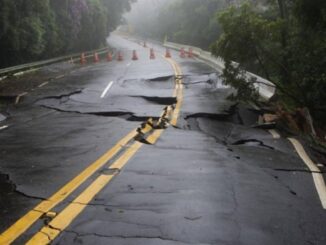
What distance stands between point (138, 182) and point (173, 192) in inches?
25.3

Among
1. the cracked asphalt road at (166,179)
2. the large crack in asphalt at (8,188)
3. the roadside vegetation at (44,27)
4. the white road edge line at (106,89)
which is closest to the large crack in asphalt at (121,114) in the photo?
the cracked asphalt road at (166,179)

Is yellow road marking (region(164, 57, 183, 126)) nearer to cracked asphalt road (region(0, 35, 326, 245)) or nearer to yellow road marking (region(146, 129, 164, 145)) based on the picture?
cracked asphalt road (region(0, 35, 326, 245))

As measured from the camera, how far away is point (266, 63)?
1543 cm

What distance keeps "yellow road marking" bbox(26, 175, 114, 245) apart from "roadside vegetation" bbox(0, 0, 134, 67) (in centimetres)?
1925

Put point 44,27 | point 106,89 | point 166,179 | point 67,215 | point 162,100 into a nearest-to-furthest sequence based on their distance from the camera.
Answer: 1. point 67,215
2. point 166,179
3. point 162,100
4. point 106,89
5. point 44,27

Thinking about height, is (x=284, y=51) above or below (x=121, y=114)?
above

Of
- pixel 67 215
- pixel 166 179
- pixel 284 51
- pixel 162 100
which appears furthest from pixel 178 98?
pixel 67 215

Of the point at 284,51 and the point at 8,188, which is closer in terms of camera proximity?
the point at 8,188

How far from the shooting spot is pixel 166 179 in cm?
669

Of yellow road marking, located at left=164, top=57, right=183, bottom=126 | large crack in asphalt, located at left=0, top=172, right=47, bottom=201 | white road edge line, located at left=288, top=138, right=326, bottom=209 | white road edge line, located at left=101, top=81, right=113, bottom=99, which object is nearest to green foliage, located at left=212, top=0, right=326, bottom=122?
yellow road marking, located at left=164, top=57, right=183, bottom=126

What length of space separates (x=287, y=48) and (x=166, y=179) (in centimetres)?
977

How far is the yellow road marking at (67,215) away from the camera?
15.0 ft

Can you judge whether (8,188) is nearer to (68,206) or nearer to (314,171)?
(68,206)

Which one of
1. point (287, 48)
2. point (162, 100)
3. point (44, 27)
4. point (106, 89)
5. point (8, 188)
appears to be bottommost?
point (106, 89)
